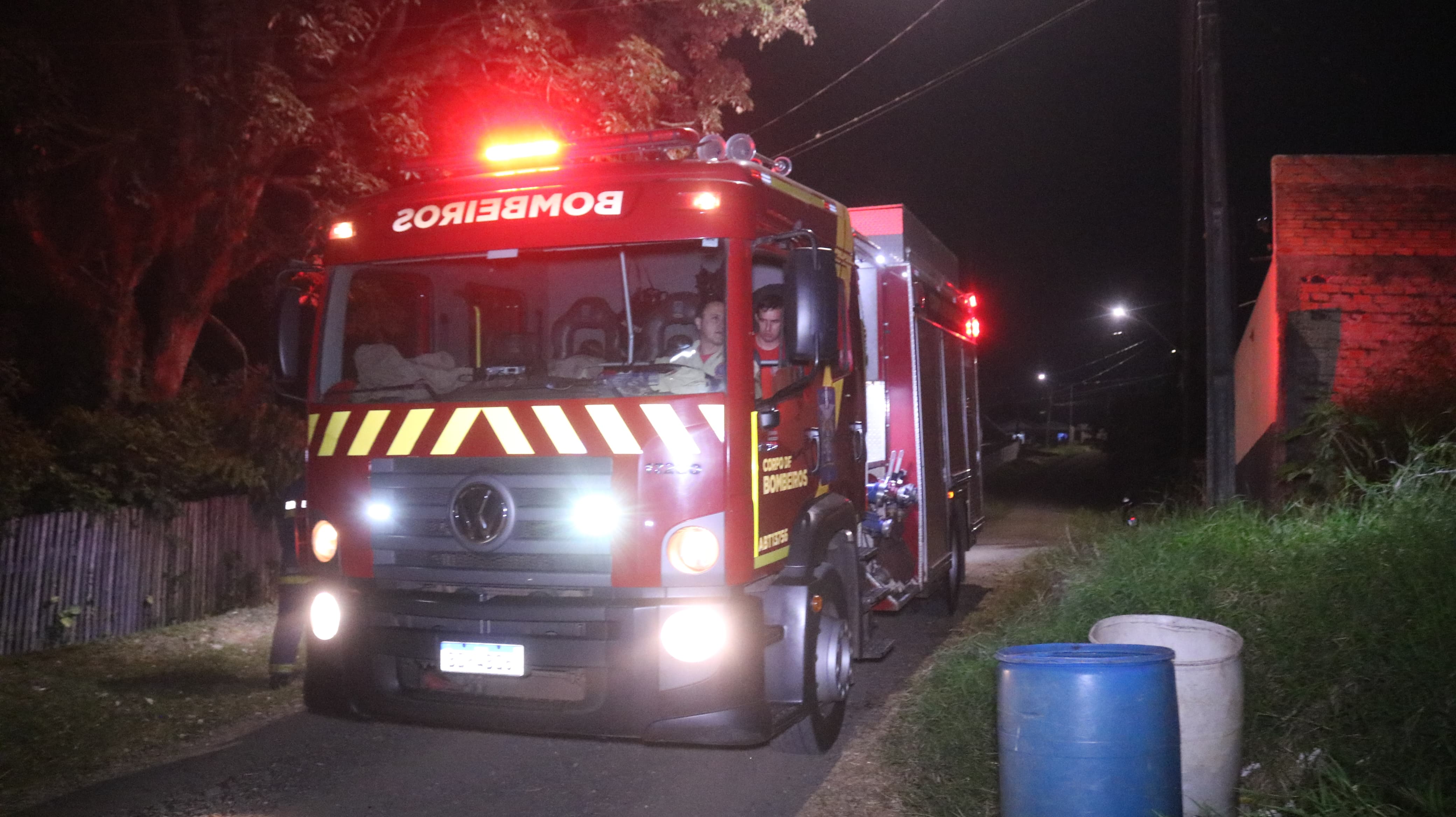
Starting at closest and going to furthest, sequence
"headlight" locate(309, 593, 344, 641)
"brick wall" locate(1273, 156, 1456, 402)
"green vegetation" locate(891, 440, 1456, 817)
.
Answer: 1. "green vegetation" locate(891, 440, 1456, 817)
2. "headlight" locate(309, 593, 344, 641)
3. "brick wall" locate(1273, 156, 1456, 402)

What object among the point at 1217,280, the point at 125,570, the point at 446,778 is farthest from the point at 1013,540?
the point at 446,778

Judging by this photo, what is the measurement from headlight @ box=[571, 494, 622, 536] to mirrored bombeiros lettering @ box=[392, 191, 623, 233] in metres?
1.24

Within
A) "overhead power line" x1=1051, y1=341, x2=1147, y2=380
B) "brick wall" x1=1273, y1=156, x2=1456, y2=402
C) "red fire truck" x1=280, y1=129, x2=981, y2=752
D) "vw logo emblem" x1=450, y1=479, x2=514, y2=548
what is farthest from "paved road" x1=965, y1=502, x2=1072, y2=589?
"overhead power line" x1=1051, y1=341, x2=1147, y2=380

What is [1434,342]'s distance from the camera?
32.9ft

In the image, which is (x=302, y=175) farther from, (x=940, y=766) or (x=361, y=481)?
(x=940, y=766)

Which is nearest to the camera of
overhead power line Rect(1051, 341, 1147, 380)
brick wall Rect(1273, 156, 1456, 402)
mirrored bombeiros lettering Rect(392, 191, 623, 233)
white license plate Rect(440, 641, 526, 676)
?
white license plate Rect(440, 641, 526, 676)

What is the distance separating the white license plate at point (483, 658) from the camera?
4859 mm

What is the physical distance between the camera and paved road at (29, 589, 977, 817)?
5184 millimetres

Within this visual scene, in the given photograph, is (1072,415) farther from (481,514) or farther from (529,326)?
(481,514)

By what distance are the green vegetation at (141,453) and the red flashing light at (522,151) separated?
15.9ft

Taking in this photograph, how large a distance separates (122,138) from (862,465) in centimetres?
826

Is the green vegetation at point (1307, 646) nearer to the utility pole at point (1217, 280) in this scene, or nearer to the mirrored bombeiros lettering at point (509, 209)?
the utility pole at point (1217, 280)

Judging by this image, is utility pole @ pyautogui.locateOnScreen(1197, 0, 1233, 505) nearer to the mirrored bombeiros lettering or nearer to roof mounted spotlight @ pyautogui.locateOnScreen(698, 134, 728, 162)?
roof mounted spotlight @ pyautogui.locateOnScreen(698, 134, 728, 162)

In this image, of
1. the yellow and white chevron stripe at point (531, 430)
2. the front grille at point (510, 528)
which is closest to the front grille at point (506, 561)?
the front grille at point (510, 528)
